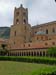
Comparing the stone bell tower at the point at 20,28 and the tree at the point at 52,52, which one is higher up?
the stone bell tower at the point at 20,28

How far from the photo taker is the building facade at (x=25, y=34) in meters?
51.0

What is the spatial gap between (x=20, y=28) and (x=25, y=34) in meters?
2.27

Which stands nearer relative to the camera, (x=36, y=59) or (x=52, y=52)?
(x=36, y=59)

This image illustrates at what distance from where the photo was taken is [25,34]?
5831cm

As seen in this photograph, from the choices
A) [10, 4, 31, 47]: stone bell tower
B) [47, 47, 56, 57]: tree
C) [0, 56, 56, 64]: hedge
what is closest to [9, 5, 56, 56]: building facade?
[10, 4, 31, 47]: stone bell tower

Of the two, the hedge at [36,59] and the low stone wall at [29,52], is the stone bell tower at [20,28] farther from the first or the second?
the hedge at [36,59]

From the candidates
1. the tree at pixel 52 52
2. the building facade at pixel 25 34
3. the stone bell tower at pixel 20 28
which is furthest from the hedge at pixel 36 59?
the stone bell tower at pixel 20 28

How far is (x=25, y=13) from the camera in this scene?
6000 cm

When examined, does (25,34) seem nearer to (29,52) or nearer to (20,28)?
(20,28)

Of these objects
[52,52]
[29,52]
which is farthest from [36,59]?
[29,52]

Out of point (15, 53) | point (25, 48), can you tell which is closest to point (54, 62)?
point (25, 48)

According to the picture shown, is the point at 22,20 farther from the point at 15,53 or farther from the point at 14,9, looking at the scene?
the point at 15,53

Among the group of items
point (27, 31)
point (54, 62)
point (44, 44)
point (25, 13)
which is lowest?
point (54, 62)

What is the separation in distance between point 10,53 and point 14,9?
45.2 ft
